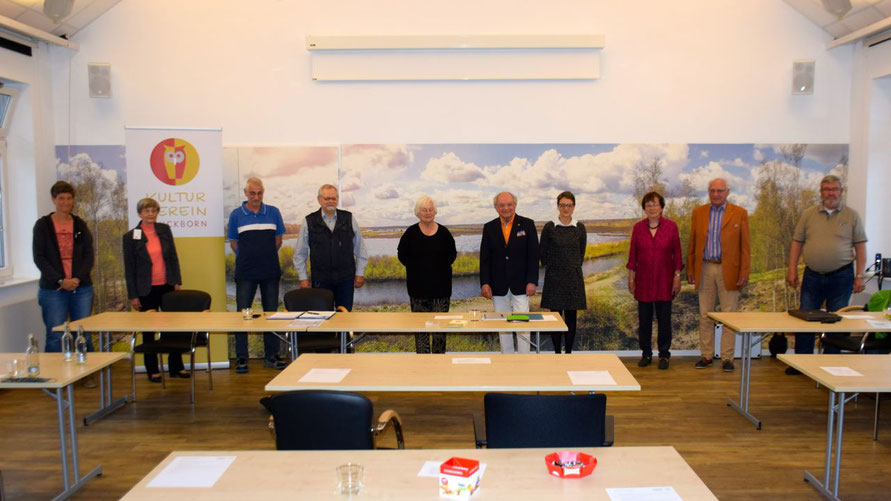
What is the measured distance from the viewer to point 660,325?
665cm

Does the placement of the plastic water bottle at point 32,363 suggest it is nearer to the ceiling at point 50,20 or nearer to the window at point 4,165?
the window at point 4,165

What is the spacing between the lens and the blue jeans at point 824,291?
6.06m

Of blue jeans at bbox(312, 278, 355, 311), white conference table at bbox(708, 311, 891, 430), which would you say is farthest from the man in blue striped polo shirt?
white conference table at bbox(708, 311, 891, 430)

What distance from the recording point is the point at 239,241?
6445 millimetres

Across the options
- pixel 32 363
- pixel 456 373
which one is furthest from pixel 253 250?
pixel 456 373

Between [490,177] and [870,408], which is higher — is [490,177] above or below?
above

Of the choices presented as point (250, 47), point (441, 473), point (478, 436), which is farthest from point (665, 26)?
point (441, 473)

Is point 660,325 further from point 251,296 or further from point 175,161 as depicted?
point 175,161

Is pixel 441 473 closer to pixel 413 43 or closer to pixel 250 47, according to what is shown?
pixel 413 43

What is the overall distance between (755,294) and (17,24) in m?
8.32

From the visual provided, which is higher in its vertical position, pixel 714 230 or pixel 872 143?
pixel 872 143

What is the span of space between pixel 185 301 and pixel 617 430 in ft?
13.1

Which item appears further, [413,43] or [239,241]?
[413,43]

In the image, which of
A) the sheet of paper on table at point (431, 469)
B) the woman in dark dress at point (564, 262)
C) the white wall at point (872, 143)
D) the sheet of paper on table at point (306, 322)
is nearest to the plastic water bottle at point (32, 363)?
the sheet of paper on table at point (306, 322)
